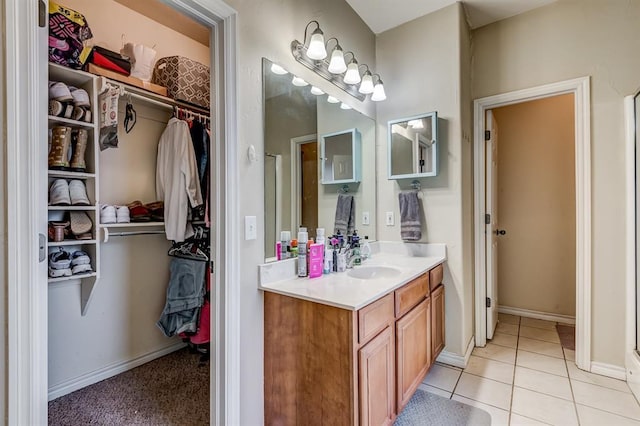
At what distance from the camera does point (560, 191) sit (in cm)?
304

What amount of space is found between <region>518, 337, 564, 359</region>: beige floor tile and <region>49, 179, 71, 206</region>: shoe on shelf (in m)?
3.48

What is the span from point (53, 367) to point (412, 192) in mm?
2713

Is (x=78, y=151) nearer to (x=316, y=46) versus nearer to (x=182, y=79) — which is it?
(x=182, y=79)

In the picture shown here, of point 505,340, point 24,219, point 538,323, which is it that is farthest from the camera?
point 538,323

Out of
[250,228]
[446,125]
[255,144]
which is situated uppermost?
[446,125]

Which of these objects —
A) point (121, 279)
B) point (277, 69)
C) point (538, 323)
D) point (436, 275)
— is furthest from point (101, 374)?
point (538, 323)

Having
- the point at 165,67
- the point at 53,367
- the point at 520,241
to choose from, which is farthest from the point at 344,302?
the point at 520,241

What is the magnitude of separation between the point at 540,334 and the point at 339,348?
2558 mm

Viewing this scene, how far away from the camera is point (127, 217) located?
82.7 inches

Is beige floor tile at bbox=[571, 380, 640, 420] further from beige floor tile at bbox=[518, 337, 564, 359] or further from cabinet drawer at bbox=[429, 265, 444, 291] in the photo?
cabinet drawer at bbox=[429, 265, 444, 291]

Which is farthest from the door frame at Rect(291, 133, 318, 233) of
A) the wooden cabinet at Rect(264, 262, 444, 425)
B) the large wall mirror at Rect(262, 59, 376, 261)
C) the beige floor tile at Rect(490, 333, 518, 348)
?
the beige floor tile at Rect(490, 333, 518, 348)

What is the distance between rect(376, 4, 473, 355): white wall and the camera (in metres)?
2.25

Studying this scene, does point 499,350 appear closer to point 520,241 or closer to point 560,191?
point 520,241

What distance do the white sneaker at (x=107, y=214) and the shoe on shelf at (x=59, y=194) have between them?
0.70ft
